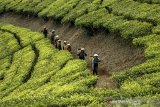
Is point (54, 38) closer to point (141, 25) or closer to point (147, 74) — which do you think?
point (141, 25)

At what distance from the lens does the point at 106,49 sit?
112 ft

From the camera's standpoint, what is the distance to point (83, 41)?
128 ft

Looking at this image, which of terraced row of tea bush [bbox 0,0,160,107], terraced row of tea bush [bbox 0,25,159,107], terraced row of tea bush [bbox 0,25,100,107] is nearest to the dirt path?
terraced row of tea bush [bbox 0,0,160,107]

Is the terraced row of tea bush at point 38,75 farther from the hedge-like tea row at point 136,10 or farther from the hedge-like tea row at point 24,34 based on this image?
the hedge-like tea row at point 136,10

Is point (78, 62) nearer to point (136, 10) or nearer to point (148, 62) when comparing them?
point (148, 62)

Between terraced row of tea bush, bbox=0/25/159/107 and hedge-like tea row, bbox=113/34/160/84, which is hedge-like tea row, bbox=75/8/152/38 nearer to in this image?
terraced row of tea bush, bbox=0/25/159/107

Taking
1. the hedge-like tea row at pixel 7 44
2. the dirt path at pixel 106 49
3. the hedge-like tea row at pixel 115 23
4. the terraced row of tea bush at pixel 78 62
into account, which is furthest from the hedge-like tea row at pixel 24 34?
the hedge-like tea row at pixel 115 23

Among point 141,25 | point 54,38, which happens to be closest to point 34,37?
point 54,38

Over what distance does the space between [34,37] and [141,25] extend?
1693 cm

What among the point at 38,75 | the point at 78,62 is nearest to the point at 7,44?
the point at 38,75

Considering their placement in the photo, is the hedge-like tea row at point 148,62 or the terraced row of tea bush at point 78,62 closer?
the terraced row of tea bush at point 78,62

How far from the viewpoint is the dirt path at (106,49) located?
96.9 ft

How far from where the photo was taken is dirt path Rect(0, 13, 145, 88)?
29.5 meters

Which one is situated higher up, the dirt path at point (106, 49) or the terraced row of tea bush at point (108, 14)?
the terraced row of tea bush at point (108, 14)
